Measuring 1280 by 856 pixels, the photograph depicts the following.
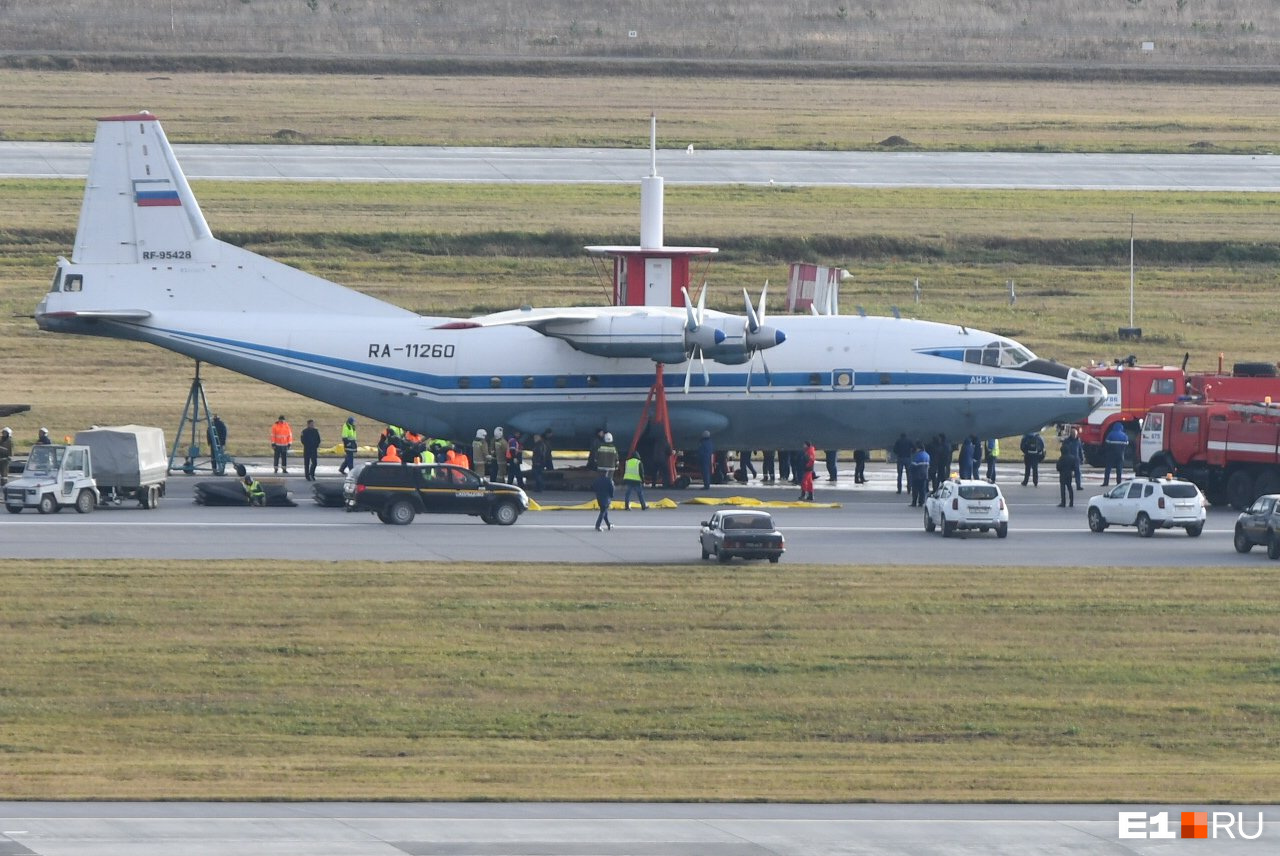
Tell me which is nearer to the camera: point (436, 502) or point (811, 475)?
point (436, 502)

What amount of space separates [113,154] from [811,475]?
66.1 feet

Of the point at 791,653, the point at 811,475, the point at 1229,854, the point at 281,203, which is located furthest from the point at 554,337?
the point at 281,203

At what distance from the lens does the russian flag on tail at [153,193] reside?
49156mm

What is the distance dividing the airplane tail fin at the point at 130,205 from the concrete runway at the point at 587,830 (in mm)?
29989

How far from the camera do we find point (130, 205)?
49125 millimetres

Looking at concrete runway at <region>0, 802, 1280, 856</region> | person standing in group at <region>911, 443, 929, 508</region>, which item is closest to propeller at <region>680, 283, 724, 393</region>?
person standing in group at <region>911, 443, 929, 508</region>

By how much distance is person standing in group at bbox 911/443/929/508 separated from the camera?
4531cm

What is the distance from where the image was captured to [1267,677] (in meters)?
29.8

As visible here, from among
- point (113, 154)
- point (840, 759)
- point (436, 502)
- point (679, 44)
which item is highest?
point (679, 44)

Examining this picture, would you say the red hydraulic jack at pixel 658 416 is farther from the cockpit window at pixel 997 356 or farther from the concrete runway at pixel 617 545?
the cockpit window at pixel 997 356

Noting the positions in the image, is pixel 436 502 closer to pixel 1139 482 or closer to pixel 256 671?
pixel 256 671

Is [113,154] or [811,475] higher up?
[113,154]

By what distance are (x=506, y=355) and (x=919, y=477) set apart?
11206 millimetres

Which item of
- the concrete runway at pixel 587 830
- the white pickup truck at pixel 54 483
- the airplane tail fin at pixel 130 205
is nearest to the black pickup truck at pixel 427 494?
the white pickup truck at pixel 54 483
